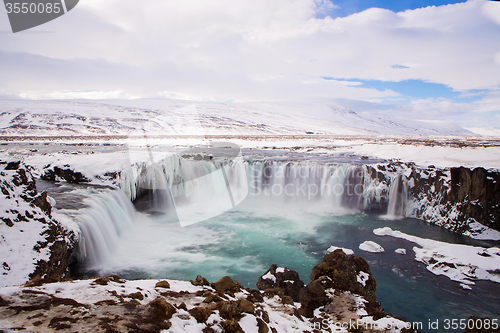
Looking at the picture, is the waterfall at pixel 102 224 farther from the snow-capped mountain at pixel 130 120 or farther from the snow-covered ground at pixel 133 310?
the snow-capped mountain at pixel 130 120

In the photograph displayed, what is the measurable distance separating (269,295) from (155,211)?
10.2 m

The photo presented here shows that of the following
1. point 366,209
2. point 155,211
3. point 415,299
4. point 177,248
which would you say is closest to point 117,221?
point 177,248

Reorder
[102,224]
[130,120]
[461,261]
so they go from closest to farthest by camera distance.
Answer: [461,261] < [102,224] < [130,120]

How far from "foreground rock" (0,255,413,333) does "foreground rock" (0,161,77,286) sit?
1.73 metres

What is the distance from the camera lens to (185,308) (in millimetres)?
3422

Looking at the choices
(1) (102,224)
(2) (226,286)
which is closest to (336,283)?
(2) (226,286)

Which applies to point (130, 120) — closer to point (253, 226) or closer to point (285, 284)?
point (253, 226)

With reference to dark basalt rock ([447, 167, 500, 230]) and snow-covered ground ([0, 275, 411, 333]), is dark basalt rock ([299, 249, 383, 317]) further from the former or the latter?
dark basalt rock ([447, 167, 500, 230])

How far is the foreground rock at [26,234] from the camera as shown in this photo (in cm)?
489

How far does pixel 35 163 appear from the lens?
1343cm

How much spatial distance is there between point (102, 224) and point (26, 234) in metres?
3.47

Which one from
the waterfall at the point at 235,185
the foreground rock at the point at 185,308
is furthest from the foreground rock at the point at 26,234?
the waterfall at the point at 235,185

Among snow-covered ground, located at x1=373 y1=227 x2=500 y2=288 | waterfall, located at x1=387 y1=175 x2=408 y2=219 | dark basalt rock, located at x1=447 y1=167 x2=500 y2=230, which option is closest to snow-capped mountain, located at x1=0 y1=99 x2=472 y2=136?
waterfall, located at x1=387 y1=175 x2=408 y2=219

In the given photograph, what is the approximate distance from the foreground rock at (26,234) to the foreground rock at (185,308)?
173 centimetres
